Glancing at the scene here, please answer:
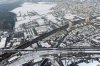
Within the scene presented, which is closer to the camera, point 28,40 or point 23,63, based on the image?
point 23,63

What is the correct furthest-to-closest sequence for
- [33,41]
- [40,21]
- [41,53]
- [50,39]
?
1. [40,21]
2. [50,39]
3. [33,41]
4. [41,53]

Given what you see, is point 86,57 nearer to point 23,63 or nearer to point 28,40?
point 23,63

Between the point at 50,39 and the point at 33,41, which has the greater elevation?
the point at 33,41

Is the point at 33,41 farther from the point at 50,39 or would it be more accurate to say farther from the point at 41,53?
the point at 41,53

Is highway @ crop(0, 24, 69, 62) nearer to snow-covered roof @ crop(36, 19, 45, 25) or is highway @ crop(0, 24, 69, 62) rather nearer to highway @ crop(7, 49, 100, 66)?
highway @ crop(7, 49, 100, 66)

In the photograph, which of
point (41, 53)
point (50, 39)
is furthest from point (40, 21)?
point (41, 53)

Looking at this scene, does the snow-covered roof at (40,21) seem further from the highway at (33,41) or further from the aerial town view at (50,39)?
the highway at (33,41)

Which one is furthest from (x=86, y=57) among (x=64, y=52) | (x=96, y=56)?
(x=64, y=52)

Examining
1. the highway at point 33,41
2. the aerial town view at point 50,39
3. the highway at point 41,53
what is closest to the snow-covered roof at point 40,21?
the aerial town view at point 50,39
